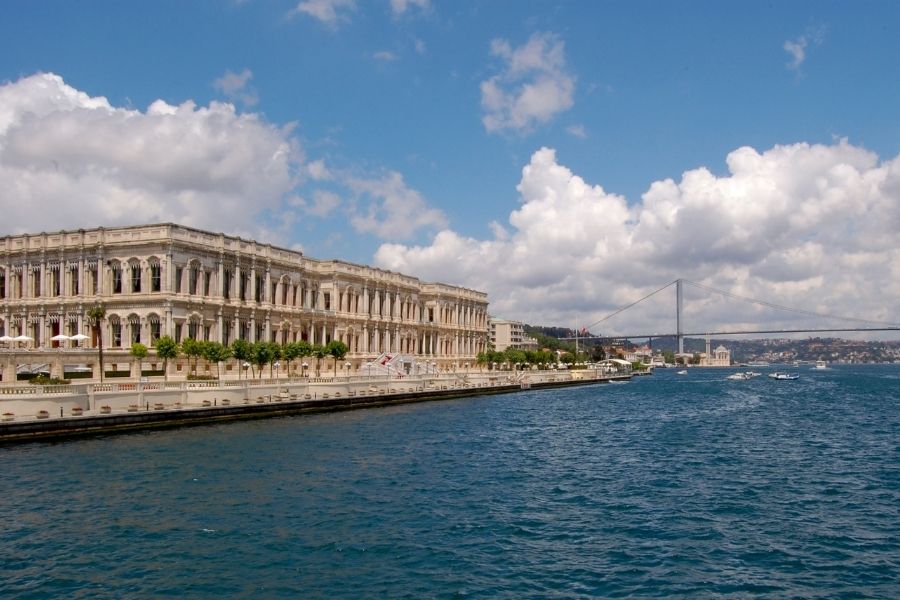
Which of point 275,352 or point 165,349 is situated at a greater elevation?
point 165,349

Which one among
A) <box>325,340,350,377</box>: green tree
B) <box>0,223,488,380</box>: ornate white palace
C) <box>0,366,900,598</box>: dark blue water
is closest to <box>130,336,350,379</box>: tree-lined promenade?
<box>325,340,350,377</box>: green tree

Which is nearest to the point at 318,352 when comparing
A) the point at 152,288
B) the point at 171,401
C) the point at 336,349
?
the point at 336,349

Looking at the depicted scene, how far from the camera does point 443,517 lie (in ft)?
77.2

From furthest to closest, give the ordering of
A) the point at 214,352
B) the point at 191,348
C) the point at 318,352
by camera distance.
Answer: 1. the point at 318,352
2. the point at 214,352
3. the point at 191,348

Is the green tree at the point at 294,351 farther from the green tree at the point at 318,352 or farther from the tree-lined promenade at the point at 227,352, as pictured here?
the green tree at the point at 318,352

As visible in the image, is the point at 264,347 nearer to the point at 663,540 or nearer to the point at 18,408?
the point at 18,408

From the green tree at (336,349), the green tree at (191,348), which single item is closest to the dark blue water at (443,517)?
the green tree at (191,348)

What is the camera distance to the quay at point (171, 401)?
125 feet

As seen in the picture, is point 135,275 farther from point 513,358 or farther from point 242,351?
point 513,358

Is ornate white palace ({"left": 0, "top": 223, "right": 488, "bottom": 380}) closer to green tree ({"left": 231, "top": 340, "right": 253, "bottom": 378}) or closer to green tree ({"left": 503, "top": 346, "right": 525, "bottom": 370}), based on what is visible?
green tree ({"left": 231, "top": 340, "right": 253, "bottom": 378})

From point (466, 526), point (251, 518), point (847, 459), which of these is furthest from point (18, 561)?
point (847, 459)

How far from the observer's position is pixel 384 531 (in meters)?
21.7

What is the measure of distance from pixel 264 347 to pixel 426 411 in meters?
15.2

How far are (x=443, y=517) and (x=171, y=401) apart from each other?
29521 mm
